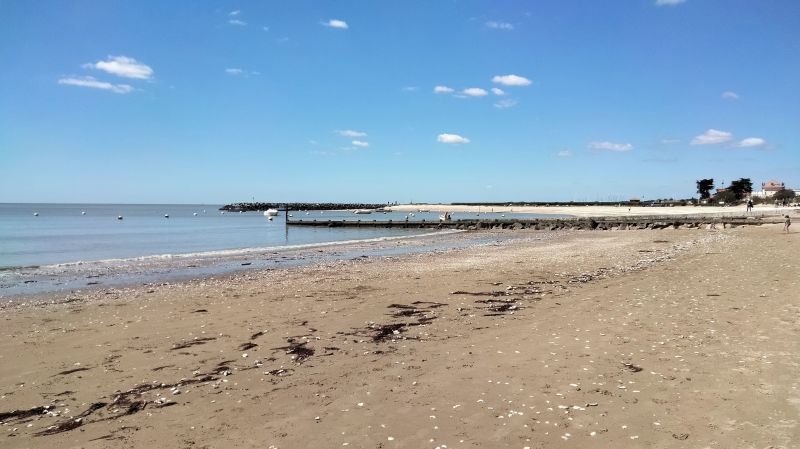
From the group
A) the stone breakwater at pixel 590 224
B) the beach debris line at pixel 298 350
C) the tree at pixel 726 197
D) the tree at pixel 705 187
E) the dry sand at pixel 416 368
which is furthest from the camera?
the tree at pixel 705 187

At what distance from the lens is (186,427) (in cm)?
598

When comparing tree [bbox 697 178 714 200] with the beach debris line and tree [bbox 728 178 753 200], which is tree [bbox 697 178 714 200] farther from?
the beach debris line

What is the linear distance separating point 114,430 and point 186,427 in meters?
0.88

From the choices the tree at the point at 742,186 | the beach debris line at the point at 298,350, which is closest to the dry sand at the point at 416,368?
the beach debris line at the point at 298,350

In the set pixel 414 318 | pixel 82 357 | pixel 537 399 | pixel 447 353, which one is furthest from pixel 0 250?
pixel 537 399

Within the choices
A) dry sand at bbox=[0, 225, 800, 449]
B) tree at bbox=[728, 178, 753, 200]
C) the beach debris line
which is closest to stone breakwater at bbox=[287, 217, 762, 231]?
dry sand at bbox=[0, 225, 800, 449]

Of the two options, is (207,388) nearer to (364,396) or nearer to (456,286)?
(364,396)

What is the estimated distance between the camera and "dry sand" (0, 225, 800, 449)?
5660 mm

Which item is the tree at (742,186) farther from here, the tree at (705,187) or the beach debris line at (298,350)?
the beach debris line at (298,350)

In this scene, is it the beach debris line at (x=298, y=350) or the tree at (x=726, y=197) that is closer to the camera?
the beach debris line at (x=298, y=350)

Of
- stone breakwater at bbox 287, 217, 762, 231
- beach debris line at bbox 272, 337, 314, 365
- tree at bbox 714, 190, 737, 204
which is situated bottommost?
beach debris line at bbox 272, 337, 314, 365

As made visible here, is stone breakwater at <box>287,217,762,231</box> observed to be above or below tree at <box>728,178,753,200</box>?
below

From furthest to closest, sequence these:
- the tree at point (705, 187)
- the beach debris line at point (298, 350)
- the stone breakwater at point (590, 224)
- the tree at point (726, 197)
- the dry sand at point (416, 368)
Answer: the tree at point (705, 187) → the tree at point (726, 197) → the stone breakwater at point (590, 224) → the beach debris line at point (298, 350) → the dry sand at point (416, 368)

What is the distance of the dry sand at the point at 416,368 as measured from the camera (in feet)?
18.6
